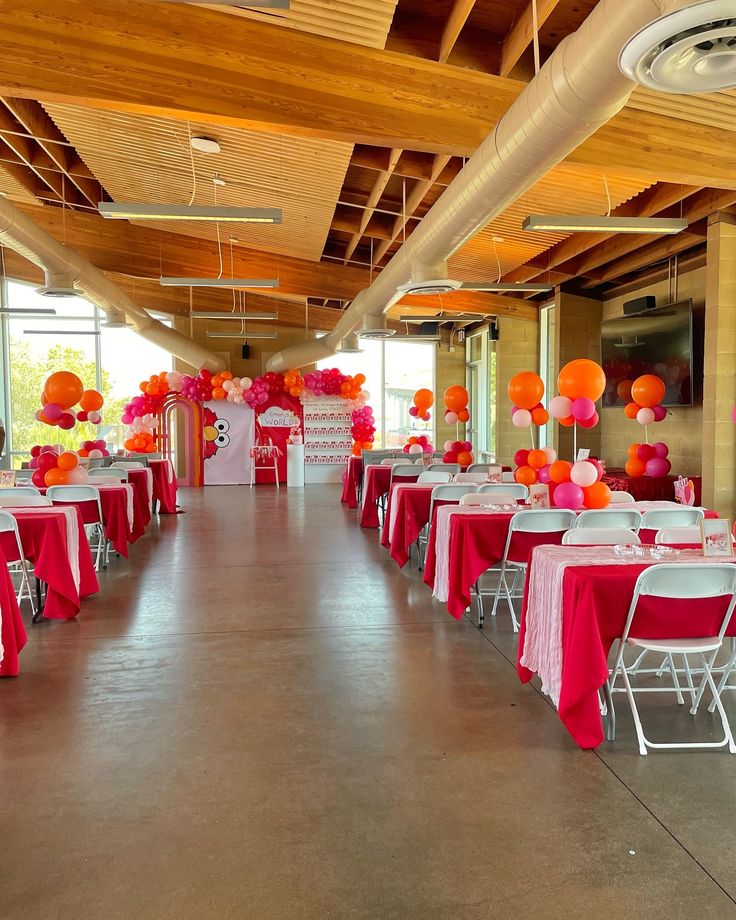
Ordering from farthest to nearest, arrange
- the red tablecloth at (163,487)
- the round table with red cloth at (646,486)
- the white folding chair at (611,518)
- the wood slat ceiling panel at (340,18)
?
1. the red tablecloth at (163,487)
2. the round table with red cloth at (646,486)
3. the white folding chair at (611,518)
4. the wood slat ceiling panel at (340,18)

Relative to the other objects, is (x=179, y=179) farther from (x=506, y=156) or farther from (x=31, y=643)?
(x=31, y=643)

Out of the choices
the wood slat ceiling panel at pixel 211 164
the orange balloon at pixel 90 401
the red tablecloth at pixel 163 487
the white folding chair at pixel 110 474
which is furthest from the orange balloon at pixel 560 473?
the red tablecloth at pixel 163 487

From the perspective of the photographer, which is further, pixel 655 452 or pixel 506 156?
pixel 655 452

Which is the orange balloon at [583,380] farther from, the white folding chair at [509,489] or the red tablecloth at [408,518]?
the red tablecloth at [408,518]

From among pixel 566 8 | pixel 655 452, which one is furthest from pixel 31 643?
pixel 655 452

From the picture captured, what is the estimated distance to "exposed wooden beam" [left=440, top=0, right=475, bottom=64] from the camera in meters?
4.20

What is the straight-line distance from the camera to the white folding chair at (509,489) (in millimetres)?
6176

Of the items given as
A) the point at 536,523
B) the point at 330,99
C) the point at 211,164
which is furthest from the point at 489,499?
the point at 211,164

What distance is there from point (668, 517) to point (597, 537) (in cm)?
126

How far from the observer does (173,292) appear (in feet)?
50.4

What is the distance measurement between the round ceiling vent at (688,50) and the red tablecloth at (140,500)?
7173 mm

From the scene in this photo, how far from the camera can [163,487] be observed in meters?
11.0

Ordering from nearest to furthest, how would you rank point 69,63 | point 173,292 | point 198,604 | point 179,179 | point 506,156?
1. point 506,156
2. point 69,63
3. point 198,604
4. point 179,179
5. point 173,292

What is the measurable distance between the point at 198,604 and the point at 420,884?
12.0 feet
